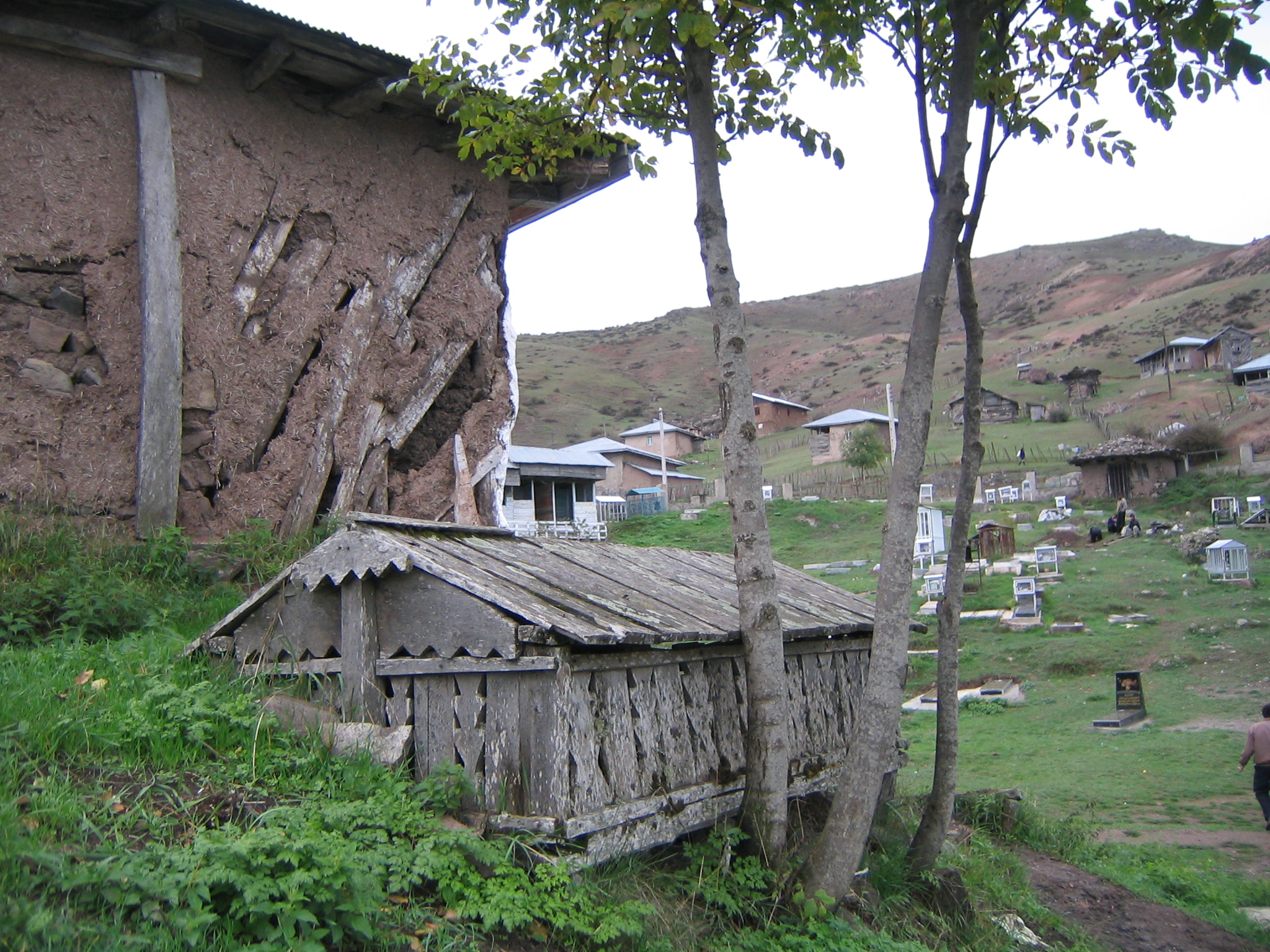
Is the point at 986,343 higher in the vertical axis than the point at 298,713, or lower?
higher

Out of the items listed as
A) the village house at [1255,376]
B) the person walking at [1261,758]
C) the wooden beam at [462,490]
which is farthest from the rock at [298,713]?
the village house at [1255,376]

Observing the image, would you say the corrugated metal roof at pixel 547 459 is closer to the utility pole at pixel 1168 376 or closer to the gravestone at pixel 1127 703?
the gravestone at pixel 1127 703

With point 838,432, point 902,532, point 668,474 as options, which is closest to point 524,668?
point 902,532

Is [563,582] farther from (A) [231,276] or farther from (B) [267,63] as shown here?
(B) [267,63]

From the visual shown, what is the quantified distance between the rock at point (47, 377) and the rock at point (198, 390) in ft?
2.48

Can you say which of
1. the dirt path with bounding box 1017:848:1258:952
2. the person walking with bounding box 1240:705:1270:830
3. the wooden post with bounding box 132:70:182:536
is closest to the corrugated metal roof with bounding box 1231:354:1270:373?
the person walking with bounding box 1240:705:1270:830

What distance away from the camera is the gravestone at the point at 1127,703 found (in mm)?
14141

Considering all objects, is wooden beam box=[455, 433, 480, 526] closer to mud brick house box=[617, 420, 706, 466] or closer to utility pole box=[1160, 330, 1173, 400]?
mud brick house box=[617, 420, 706, 466]

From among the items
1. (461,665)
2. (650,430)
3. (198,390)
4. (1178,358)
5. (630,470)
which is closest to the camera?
(461,665)

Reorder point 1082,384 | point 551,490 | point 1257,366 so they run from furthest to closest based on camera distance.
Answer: point 1082,384
point 1257,366
point 551,490

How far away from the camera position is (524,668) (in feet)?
16.0

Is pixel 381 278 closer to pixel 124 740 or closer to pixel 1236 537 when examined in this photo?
pixel 124 740

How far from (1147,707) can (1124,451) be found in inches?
848

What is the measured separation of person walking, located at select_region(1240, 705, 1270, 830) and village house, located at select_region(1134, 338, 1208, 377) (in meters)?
49.1
